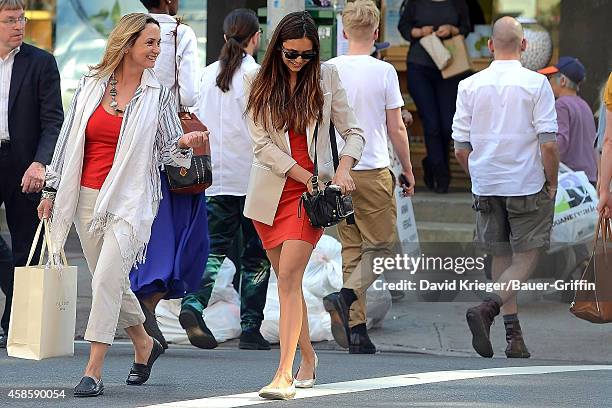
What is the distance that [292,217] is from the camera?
7.32 metres

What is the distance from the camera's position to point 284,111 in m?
7.39

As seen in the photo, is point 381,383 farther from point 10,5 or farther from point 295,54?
point 10,5

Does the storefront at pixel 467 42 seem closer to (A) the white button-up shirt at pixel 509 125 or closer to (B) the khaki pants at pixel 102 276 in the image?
(A) the white button-up shirt at pixel 509 125

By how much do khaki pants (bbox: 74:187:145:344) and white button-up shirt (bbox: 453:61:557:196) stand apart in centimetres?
305

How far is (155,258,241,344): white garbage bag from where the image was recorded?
10.1 meters

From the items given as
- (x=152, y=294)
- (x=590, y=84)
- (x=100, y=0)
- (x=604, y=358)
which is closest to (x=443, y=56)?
(x=590, y=84)

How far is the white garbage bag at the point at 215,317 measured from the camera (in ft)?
33.3

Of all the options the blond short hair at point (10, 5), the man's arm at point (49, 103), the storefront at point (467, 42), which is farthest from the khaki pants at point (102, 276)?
the storefront at point (467, 42)

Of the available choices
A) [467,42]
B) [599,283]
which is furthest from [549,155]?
[467,42]

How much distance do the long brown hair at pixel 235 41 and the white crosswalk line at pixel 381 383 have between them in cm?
235

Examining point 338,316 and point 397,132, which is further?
point 338,316

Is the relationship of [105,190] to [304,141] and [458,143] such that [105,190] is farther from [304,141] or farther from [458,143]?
[458,143]

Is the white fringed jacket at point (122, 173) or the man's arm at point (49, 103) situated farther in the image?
the man's arm at point (49, 103)

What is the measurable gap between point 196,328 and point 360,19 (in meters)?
2.12
